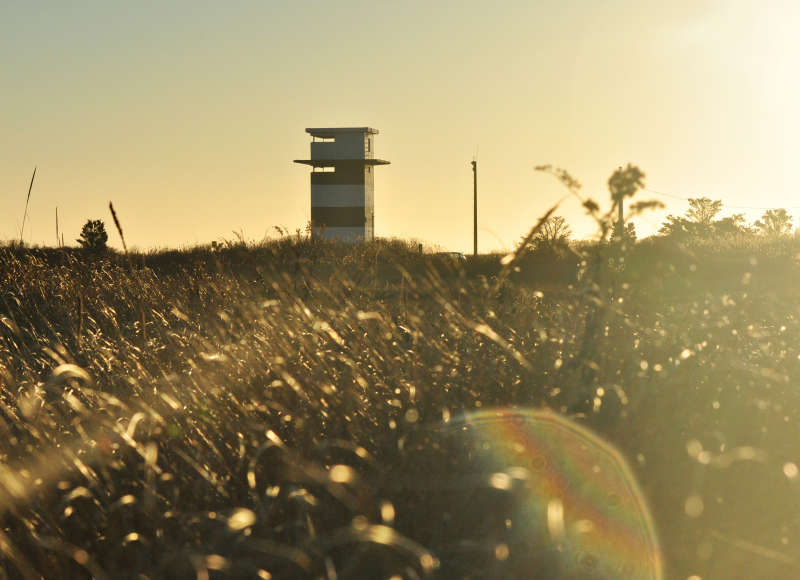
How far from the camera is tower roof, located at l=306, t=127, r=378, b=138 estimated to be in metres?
49.2

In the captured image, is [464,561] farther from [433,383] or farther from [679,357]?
[679,357]

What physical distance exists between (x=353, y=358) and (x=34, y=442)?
1.45 m

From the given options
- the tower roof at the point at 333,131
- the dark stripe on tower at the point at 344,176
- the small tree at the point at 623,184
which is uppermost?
the tower roof at the point at 333,131

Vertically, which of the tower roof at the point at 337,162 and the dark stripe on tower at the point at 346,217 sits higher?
the tower roof at the point at 337,162

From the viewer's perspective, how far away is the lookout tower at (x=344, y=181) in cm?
4828

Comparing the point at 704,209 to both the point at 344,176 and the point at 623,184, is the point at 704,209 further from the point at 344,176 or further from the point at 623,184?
the point at 623,184

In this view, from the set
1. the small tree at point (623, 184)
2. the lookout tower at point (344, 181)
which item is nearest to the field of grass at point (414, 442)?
the small tree at point (623, 184)

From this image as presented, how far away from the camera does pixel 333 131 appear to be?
49.6 metres

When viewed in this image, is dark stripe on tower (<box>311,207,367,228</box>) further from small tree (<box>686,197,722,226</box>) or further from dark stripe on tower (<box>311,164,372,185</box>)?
small tree (<box>686,197,722,226</box>)

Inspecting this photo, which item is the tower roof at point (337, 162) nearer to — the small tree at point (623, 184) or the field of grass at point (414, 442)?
the field of grass at point (414, 442)

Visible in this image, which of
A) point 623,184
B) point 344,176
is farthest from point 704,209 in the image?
point 623,184

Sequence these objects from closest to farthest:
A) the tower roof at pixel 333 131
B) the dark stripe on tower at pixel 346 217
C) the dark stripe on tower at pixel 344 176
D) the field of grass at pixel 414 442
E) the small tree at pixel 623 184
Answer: the field of grass at pixel 414 442
the small tree at pixel 623 184
the dark stripe on tower at pixel 346 217
the dark stripe on tower at pixel 344 176
the tower roof at pixel 333 131

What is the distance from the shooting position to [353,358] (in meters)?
3.75

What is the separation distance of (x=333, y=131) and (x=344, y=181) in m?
3.36
